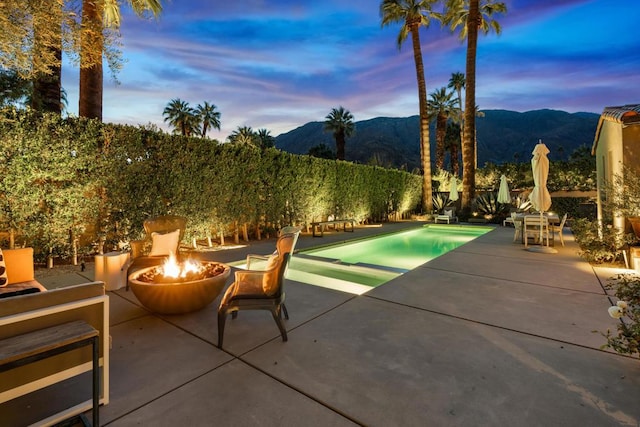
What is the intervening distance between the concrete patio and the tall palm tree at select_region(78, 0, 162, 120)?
5710 millimetres

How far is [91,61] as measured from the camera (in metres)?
6.55

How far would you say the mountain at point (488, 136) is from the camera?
3494 inches

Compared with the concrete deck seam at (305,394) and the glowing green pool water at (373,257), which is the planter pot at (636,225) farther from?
the concrete deck seam at (305,394)

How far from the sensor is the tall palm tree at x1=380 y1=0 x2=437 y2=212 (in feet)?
53.1

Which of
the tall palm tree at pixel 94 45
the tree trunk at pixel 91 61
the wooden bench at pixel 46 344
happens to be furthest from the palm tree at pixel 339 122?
the wooden bench at pixel 46 344

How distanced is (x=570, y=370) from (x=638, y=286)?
2.79 feet

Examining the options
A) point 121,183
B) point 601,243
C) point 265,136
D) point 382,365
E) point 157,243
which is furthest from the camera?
point 265,136

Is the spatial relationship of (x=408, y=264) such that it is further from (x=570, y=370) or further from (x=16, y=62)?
(x=16, y=62)

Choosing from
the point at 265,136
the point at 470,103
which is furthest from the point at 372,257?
the point at 265,136

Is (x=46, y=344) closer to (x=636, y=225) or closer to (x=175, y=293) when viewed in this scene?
(x=175, y=293)

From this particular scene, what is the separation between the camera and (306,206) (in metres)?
10.5

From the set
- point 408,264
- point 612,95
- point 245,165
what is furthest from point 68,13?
point 612,95

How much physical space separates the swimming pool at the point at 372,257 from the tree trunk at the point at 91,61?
20.5ft

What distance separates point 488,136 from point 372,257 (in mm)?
124155
